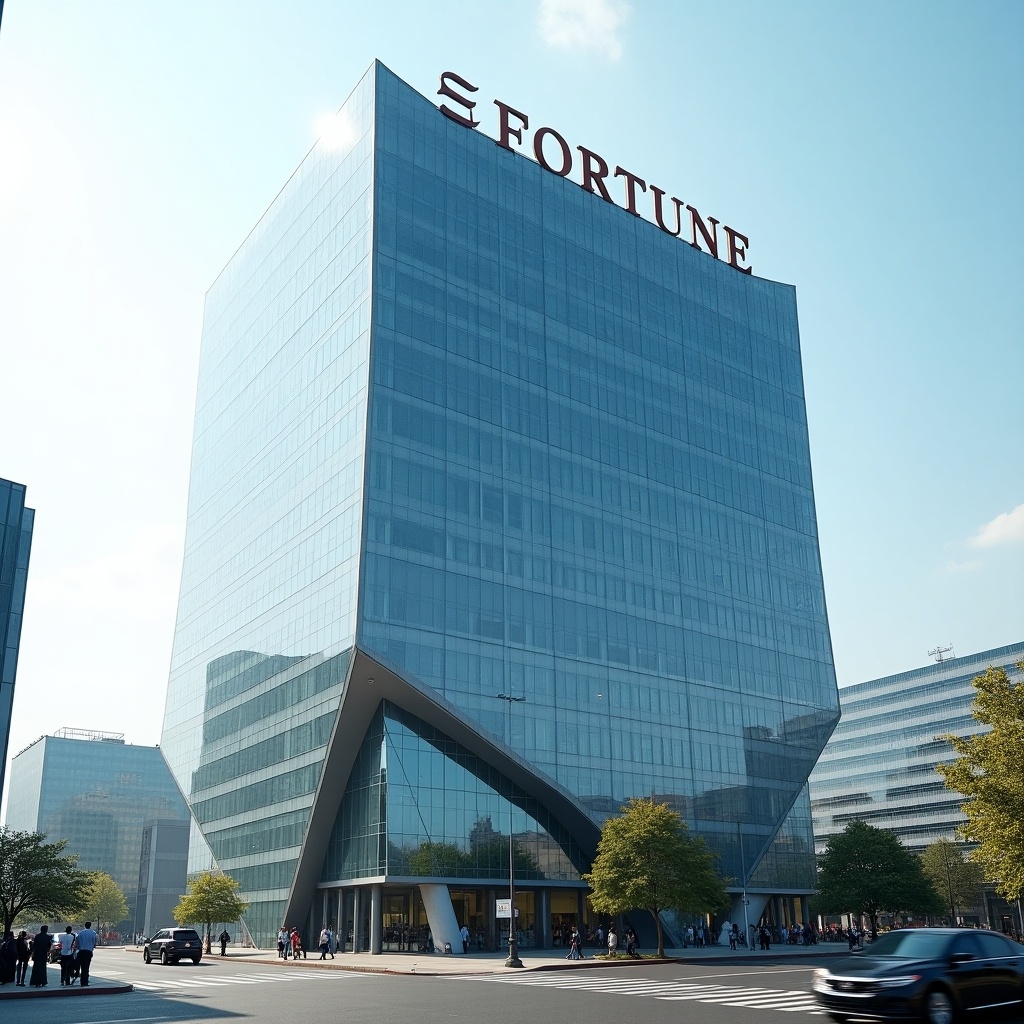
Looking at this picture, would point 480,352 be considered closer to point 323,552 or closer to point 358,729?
point 323,552

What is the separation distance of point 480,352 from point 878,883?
A: 52715 mm

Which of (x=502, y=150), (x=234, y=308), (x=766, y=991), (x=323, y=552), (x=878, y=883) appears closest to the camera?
(x=766, y=991)

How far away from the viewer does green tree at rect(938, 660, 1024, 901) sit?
4088cm

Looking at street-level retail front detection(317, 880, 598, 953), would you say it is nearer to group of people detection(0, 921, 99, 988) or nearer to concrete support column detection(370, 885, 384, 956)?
concrete support column detection(370, 885, 384, 956)

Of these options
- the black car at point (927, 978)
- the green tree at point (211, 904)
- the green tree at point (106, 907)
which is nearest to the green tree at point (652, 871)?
the green tree at point (211, 904)

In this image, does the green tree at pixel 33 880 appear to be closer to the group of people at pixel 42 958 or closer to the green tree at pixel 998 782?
the group of people at pixel 42 958

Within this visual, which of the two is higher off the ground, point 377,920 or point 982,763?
point 982,763

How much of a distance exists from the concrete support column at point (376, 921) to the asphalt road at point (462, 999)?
81.0 feet

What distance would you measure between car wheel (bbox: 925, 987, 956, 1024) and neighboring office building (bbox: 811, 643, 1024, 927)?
144 m

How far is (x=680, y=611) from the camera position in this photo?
300 ft

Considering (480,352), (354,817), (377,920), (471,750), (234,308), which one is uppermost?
(234,308)

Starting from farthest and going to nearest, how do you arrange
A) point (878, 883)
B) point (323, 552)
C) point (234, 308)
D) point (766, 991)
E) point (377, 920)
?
point (234, 308) → point (878, 883) → point (323, 552) → point (377, 920) → point (766, 991)

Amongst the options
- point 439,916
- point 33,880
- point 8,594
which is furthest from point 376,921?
point 8,594

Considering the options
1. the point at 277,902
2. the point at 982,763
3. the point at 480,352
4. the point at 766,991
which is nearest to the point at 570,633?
the point at 480,352
